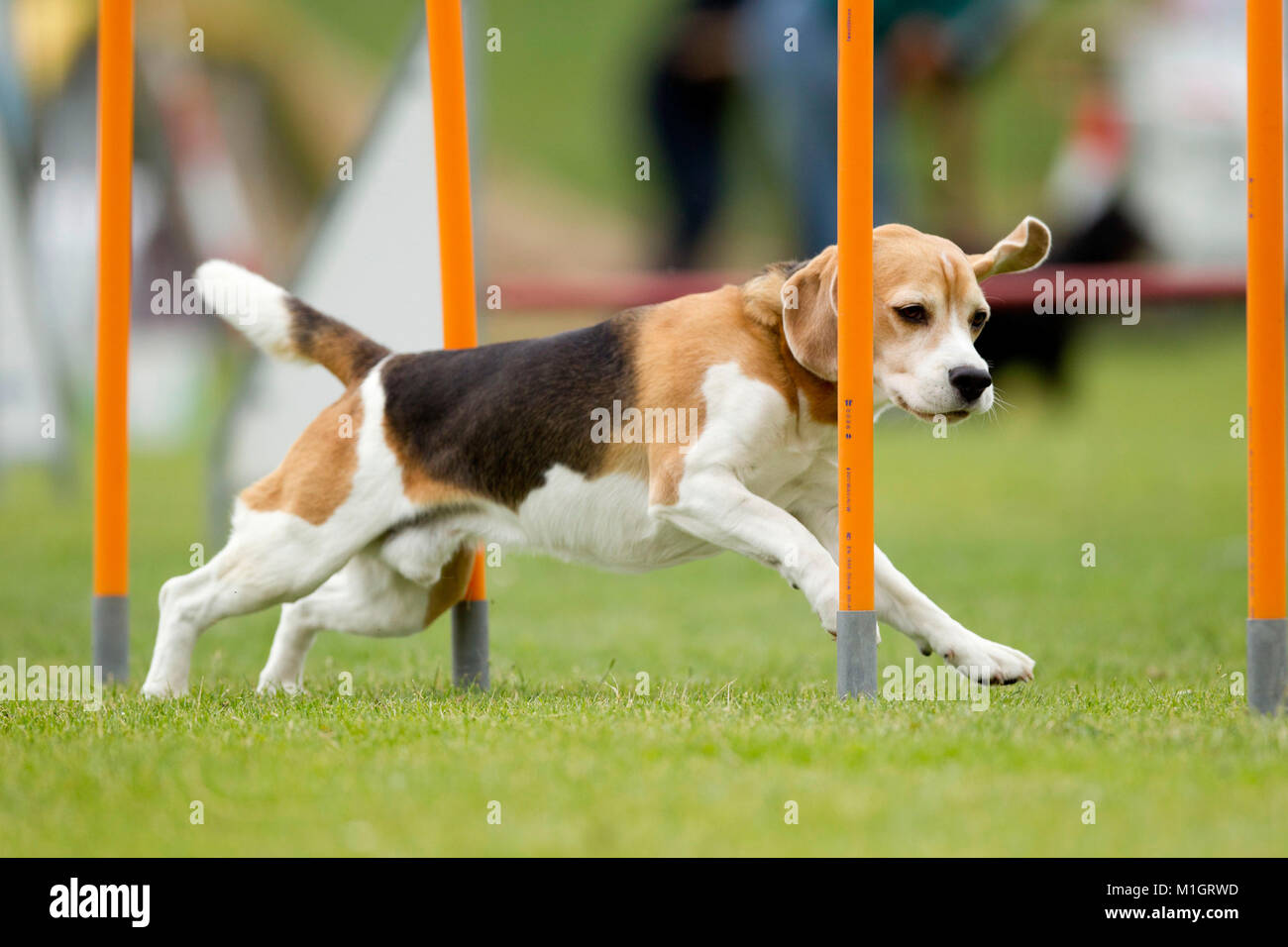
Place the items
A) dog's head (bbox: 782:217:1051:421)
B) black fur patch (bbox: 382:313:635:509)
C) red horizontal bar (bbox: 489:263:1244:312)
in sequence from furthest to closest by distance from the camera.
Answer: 1. red horizontal bar (bbox: 489:263:1244:312)
2. black fur patch (bbox: 382:313:635:509)
3. dog's head (bbox: 782:217:1051:421)

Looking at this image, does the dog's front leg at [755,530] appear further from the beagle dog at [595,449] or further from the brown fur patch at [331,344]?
the brown fur patch at [331,344]

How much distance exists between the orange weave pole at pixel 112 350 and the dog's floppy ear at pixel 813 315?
2.68 metres

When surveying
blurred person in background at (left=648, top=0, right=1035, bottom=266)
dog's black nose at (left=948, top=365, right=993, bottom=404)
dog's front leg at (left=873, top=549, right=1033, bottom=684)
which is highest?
blurred person in background at (left=648, top=0, right=1035, bottom=266)

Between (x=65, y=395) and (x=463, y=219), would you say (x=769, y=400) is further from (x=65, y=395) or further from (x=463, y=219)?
(x=65, y=395)

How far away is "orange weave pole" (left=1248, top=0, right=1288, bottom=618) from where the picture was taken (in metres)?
4.38

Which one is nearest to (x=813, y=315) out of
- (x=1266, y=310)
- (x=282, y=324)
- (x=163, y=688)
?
(x=1266, y=310)

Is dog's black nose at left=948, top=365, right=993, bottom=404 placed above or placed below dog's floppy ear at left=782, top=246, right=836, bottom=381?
below

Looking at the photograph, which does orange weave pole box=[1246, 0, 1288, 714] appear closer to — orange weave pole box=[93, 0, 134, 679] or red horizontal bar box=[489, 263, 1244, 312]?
orange weave pole box=[93, 0, 134, 679]

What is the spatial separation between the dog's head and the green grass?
96 centimetres

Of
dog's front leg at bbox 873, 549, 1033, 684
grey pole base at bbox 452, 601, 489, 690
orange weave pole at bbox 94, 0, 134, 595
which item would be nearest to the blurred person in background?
orange weave pole at bbox 94, 0, 134, 595

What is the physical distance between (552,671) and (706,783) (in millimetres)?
2937

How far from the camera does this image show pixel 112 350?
6.18m
